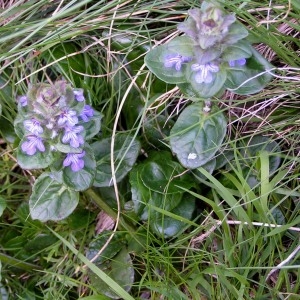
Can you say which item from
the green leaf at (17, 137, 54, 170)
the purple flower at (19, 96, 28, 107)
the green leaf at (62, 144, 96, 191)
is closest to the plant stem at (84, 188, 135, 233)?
the green leaf at (62, 144, 96, 191)

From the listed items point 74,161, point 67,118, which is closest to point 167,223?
point 74,161

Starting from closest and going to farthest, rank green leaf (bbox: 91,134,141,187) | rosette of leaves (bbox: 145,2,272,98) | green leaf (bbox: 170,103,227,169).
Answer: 1. rosette of leaves (bbox: 145,2,272,98)
2. green leaf (bbox: 170,103,227,169)
3. green leaf (bbox: 91,134,141,187)

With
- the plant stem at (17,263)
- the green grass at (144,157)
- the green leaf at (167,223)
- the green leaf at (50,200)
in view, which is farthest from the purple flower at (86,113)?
the plant stem at (17,263)

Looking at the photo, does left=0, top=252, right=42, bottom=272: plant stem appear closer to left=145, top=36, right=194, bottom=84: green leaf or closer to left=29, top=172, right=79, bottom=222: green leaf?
left=29, top=172, right=79, bottom=222: green leaf

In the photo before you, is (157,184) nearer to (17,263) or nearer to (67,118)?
(67,118)

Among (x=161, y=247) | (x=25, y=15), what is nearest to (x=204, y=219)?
(x=161, y=247)
